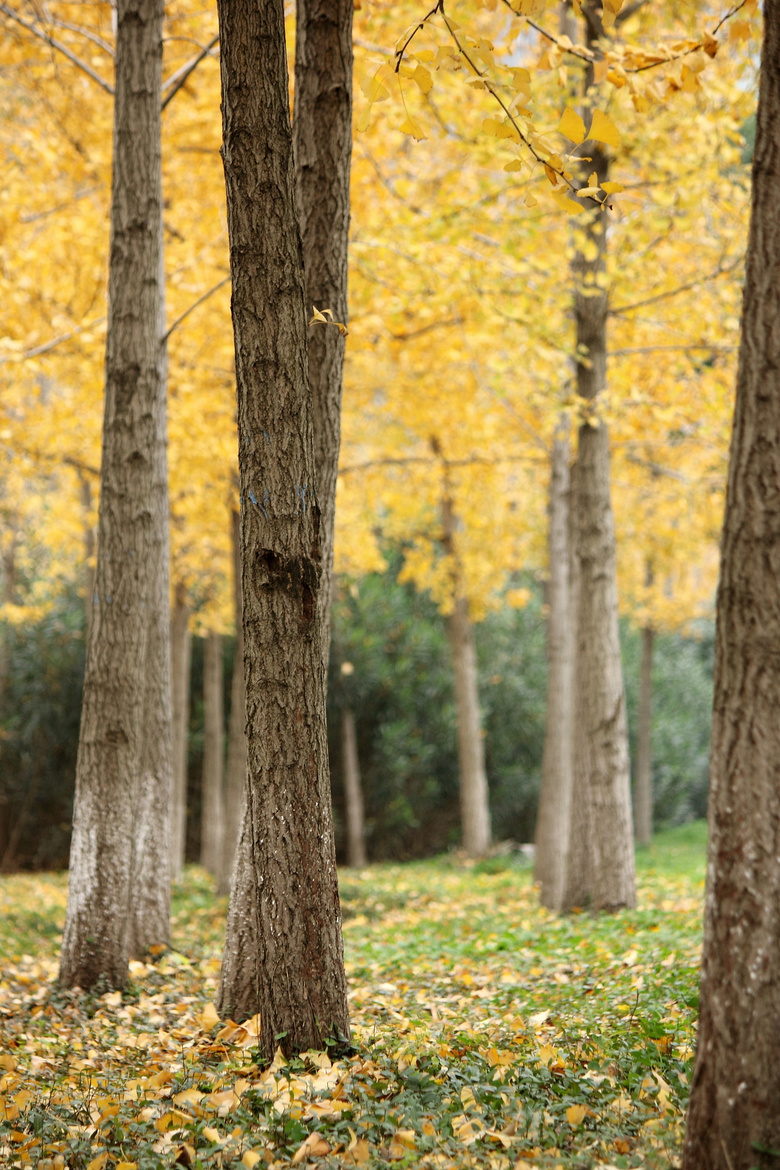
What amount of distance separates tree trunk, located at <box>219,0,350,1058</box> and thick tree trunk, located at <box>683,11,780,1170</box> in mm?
1412

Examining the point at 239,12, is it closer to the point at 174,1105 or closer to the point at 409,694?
the point at 174,1105

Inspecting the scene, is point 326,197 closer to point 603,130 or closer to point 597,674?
point 603,130

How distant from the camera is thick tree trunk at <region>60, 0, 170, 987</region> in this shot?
4973 millimetres

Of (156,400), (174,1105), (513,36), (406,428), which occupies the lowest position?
(174,1105)

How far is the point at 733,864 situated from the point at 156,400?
4.37 m

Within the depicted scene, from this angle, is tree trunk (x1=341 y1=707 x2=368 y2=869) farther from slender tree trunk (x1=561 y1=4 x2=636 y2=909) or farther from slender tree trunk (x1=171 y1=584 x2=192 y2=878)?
slender tree trunk (x1=561 y1=4 x2=636 y2=909)

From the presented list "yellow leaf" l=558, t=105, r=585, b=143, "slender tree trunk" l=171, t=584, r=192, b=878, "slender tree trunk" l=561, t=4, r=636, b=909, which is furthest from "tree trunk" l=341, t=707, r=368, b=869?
"yellow leaf" l=558, t=105, r=585, b=143

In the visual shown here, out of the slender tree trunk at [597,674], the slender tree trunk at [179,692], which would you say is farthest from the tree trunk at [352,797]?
the slender tree trunk at [597,674]

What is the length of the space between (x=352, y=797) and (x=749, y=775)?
13560mm

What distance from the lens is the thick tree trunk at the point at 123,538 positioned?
4.97 metres

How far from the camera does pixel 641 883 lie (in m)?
10.0

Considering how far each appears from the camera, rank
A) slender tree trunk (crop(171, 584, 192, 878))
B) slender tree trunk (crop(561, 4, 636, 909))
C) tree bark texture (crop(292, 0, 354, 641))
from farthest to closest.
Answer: slender tree trunk (crop(171, 584, 192, 878)) → slender tree trunk (crop(561, 4, 636, 909)) → tree bark texture (crop(292, 0, 354, 641))

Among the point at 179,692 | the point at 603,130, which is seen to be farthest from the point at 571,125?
the point at 179,692

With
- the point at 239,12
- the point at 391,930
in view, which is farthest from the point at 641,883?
the point at 239,12
